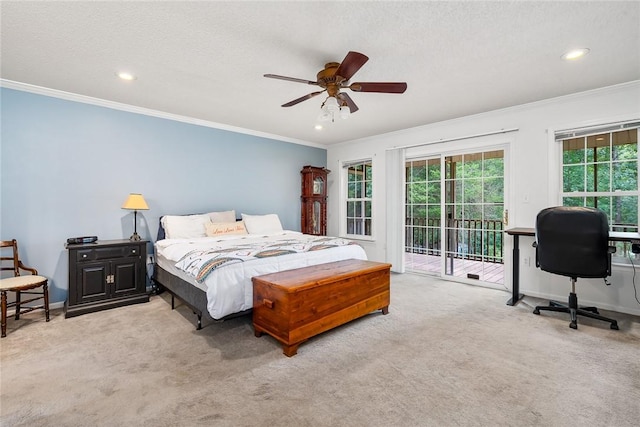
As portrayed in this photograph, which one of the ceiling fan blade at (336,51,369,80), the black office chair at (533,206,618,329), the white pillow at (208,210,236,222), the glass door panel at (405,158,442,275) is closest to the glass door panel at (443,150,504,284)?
the glass door panel at (405,158,442,275)

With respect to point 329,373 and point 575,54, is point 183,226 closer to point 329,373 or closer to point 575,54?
point 329,373

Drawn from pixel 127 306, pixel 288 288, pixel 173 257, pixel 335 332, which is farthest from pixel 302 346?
pixel 127 306

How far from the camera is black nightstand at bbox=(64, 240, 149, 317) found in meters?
3.19

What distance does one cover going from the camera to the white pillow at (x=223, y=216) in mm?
4422

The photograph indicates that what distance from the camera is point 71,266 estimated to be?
317 cm

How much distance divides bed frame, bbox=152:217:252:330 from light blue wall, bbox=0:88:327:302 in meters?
0.50

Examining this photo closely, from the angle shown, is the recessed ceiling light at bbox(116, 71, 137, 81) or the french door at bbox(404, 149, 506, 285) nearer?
the recessed ceiling light at bbox(116, 71, 137, 81)

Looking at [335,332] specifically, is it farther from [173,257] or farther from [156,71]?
[156,71]

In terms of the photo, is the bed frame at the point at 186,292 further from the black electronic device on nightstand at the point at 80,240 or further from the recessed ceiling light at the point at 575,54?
the recessed ceiling light at the point at 575,54

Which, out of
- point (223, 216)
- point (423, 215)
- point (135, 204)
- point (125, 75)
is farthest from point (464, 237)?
point (125, 75)

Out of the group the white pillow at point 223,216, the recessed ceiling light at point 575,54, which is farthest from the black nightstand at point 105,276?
the recessed ceiling light at point 575,54

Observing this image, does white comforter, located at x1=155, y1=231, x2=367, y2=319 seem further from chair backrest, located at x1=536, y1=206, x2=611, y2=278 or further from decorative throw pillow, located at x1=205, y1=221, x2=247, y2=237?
chair backrest, located at x1=536, y1=206, x2=611, y2=278

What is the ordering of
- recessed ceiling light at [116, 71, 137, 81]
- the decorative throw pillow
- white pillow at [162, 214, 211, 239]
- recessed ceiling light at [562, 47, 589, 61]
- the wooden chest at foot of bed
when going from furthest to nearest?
1. the decorative throw pillow
2. white pillow at [162, 214, 211, 239]
3. recessed ceiling light at [116, 71, 137, 81]
4. recessed ceiling light at [562, 47, 589, 61]
5. the wooden chest at foot of bed

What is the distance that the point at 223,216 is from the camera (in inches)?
178
